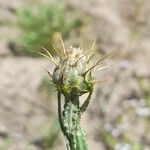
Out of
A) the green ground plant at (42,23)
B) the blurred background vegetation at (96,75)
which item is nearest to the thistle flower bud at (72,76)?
the blurred background vegetation at (96,75)

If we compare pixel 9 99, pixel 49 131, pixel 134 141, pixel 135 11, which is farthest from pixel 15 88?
pixel 135 11

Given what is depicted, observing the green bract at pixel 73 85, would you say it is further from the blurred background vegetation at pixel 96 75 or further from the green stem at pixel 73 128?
the blurred background vegetation at pixel 96 75

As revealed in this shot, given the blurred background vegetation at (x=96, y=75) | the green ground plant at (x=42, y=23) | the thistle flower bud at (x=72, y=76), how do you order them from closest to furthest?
the thistle flower bud at (x=72, y=76) → the blurred background vegetation at (x=96, y=75) → the green ground plant at (x=42, y=23)

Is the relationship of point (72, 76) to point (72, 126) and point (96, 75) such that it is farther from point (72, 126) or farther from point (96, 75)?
point (96, 75)

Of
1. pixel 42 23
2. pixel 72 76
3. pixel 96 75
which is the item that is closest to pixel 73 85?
pixel 72 76

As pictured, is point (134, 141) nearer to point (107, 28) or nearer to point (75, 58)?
point (107, 28)
